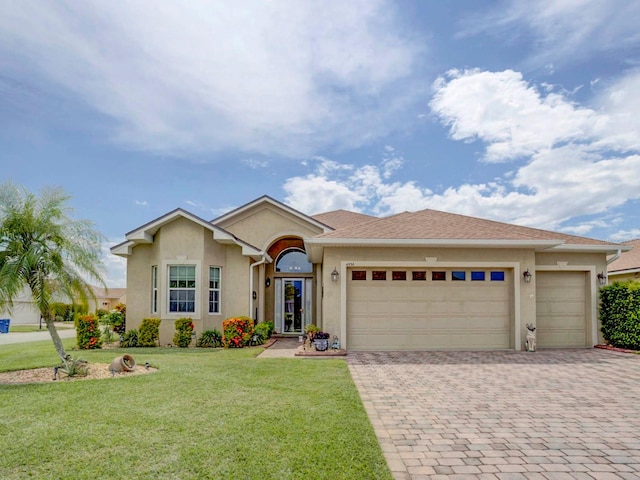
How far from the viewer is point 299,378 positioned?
26.2ft

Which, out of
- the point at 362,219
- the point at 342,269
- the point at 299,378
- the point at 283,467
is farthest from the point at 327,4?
the point at 362,219

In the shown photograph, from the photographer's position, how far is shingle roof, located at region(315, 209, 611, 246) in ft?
39.0

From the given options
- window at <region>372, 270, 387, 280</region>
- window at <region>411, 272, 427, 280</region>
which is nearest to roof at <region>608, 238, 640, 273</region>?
window at <region>411, 272, 427, 280</region>

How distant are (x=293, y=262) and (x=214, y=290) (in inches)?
171

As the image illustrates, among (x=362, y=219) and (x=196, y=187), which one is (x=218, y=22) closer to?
(x=196, y=187)

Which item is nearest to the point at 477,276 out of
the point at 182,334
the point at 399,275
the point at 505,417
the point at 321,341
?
the point at 399,275

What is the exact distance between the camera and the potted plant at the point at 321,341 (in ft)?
37.4

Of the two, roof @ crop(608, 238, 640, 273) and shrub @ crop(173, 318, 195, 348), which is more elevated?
roof @ crop(608, 238, 640, 273)

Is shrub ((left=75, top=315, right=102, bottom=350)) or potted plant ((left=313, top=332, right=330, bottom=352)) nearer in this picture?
potted plant ((left=313, top=332, right=330, bottom=352))

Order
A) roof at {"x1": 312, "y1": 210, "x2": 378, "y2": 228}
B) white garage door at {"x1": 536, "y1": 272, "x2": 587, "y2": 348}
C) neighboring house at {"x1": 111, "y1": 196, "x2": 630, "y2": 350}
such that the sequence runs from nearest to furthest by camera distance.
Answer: neighboring house at {"x1": 111, "y1": 196, "x2": 630, "y2": 350}
white garage door at {"x1": 536, "y1": 272, "x2": 587, "y2": 348}
roof at {"x1": 312, "y1": 210, "x2": 378, "y2": 228}

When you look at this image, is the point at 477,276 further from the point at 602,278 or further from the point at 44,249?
the point at 44,249

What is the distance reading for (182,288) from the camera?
1393cm

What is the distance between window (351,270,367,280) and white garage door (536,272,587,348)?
579 cm

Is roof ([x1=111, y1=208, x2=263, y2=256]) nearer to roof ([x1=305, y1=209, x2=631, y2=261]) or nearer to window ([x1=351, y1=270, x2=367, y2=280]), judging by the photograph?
roof ([x1=305, y1=209, x2=631, y2=261])
